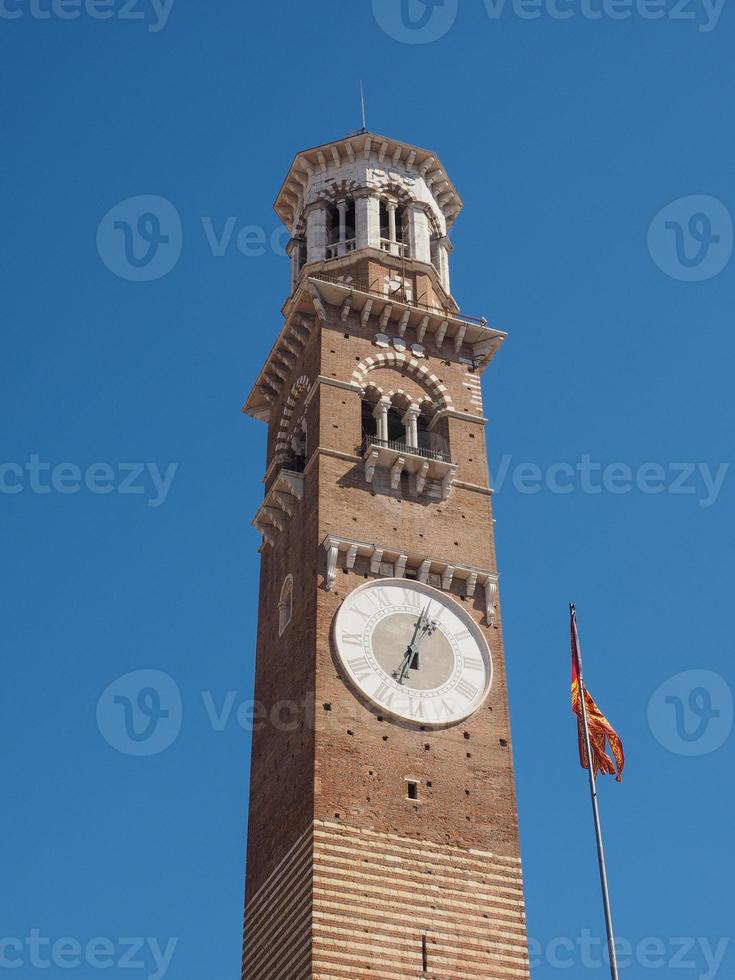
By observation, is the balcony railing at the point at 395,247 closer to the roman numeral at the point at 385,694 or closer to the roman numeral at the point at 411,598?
the roman numeral at the point at 411,598

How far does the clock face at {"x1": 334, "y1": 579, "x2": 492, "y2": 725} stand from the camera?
43.8 meters

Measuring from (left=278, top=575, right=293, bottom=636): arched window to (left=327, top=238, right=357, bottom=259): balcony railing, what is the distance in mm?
14299

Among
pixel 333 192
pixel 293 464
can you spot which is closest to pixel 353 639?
pixel 293 464

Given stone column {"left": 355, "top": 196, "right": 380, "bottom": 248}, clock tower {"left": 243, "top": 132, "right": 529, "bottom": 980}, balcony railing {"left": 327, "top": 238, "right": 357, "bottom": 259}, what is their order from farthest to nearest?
1. balcony railing {"left": 327, "top": 238, "right": 357, "bottom": 259}
2. stone column {"left": 355, "top": 196, "right": 380, "bottom": 248}
3. clock tower {"left": 243, "top": 132, "right": 529, "bottom": 980}

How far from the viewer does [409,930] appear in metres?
39.3

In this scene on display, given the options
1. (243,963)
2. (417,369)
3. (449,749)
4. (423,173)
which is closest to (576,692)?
(449,749)

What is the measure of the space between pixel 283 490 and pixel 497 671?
931 cm

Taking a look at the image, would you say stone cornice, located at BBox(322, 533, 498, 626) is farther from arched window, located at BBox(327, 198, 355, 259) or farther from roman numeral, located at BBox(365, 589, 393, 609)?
arched window, located at BBox(327, 198, 355, 259)

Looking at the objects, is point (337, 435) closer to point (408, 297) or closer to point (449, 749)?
point (408, 297)

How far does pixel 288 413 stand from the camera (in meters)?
53.2

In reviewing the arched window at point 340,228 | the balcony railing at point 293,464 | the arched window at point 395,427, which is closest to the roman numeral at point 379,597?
the balcony railing at point 293,464

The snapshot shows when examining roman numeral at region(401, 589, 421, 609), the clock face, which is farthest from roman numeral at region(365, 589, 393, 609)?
roman numeral at region(401, 589, 421, 609)

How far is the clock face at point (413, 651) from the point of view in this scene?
4375cm

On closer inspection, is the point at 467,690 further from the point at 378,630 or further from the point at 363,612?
the point at 363,612
